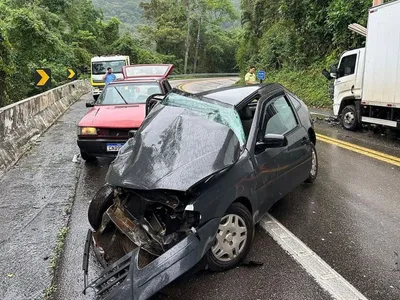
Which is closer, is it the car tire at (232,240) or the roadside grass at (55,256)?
the roadside grass at (55,256)

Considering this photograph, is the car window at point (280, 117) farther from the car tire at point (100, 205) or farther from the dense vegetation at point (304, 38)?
the dense vegetation at point (304, 38)

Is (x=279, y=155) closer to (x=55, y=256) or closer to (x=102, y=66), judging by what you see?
(x=55, y=256)

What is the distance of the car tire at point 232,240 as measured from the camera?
3516 millimetres

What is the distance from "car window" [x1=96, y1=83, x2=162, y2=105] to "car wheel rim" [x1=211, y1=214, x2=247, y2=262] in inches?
219

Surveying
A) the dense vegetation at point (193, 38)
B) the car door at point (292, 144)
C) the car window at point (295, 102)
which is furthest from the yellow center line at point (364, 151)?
the dense vegetation at point (193, 38)

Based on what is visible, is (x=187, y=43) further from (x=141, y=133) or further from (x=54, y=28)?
(x=141, y=133)

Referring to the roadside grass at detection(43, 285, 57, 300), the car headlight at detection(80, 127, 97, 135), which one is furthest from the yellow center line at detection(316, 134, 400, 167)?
the roadside grass at detection(43, 285, 57, 300)

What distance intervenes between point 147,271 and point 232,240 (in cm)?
99

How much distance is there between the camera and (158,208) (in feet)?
11.2

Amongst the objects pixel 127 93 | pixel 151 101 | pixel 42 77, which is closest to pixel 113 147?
pixel 151 101

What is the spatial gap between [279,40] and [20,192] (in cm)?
2518

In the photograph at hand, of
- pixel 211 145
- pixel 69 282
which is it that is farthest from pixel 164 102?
pixel 69 282

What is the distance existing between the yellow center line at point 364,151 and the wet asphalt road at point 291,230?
28 centimetres

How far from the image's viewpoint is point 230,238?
11.8ft
